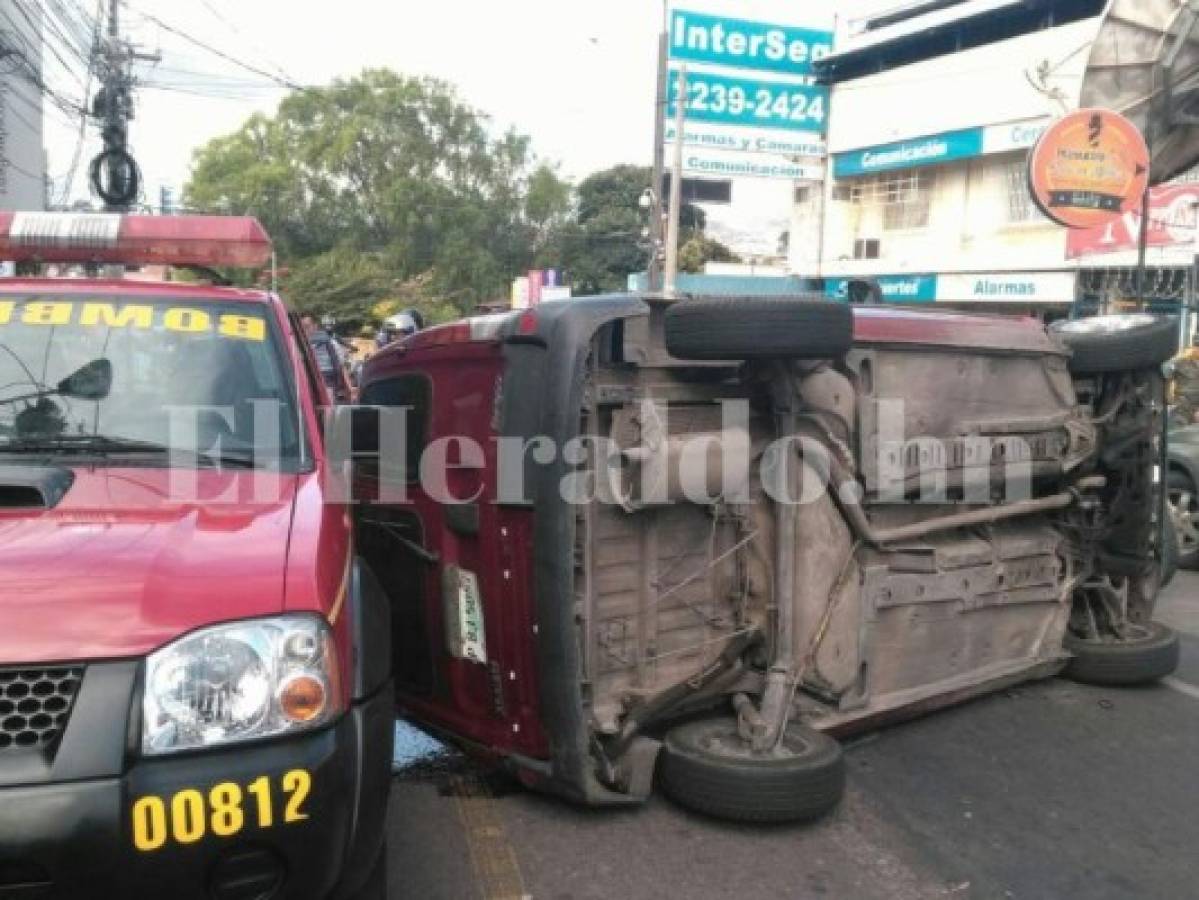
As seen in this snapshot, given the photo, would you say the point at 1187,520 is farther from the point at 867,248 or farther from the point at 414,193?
the point at 414,193

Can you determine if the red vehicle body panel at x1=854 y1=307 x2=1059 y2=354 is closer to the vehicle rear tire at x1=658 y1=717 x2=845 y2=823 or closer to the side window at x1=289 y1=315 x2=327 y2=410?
the vehicle rear tire at x1=658 y1=717 x2=845 y2=823

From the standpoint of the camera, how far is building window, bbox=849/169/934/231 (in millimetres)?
26172

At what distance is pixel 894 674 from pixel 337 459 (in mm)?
2397

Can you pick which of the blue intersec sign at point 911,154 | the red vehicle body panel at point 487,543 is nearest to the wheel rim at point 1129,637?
the red vehicle body panel at point 487,543

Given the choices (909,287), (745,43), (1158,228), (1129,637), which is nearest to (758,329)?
(1129,637)

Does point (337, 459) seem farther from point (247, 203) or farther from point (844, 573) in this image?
point (247, 203)

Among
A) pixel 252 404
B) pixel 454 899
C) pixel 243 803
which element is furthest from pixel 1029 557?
pixel 243 803

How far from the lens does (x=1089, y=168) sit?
35.7ft

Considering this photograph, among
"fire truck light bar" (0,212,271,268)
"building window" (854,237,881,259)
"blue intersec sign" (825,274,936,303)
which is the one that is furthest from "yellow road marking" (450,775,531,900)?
"building window" (854,237,881,259)

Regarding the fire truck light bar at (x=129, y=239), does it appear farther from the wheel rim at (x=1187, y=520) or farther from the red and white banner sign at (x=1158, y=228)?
the red and white banner sign at (x=1158, y=228)

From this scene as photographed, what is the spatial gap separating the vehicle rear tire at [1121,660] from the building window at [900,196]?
73.0ft

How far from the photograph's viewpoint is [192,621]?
2291 mm

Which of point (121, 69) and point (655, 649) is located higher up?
point (121, 69)

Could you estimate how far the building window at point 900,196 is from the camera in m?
26.2
